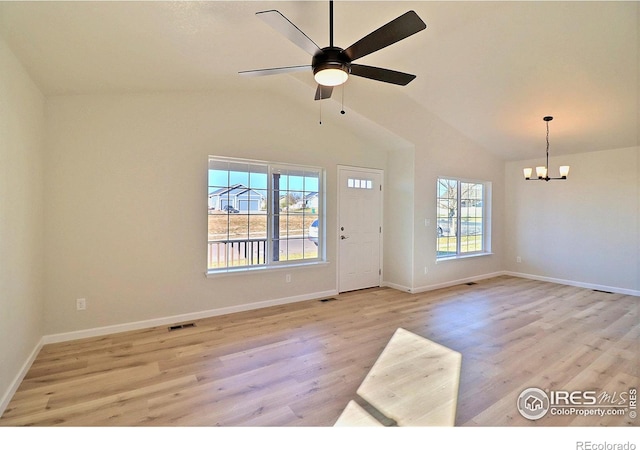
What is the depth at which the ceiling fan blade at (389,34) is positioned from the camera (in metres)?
1.70

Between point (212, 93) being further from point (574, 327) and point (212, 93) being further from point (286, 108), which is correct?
point (574, 327)

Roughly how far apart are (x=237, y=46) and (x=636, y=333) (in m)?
5.32

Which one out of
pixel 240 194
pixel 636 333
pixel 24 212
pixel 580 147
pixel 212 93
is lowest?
pixel 636 333

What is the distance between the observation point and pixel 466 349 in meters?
2.93

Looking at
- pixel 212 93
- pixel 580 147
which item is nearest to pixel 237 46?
pixel 212 93

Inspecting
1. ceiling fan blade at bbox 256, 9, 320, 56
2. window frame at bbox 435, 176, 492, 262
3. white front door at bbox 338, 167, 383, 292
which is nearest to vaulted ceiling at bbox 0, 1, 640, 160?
ceiling fan blade at bbox 256, 9, 320, 56

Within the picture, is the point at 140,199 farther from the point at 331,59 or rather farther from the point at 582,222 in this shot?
the point at 582,222

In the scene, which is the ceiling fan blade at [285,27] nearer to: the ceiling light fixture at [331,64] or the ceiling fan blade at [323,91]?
the ceiling light fixture at [331,64]

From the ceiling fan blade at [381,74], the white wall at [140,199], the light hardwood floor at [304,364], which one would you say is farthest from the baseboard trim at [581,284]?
the ceiling fan blade at [381,74]

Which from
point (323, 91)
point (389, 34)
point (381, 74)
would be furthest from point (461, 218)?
point (389, 34)

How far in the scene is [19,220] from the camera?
7.79 ft

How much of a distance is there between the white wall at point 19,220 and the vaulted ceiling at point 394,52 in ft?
0.95

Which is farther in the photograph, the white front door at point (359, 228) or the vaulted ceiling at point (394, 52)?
the white front door at point (359, 228)
